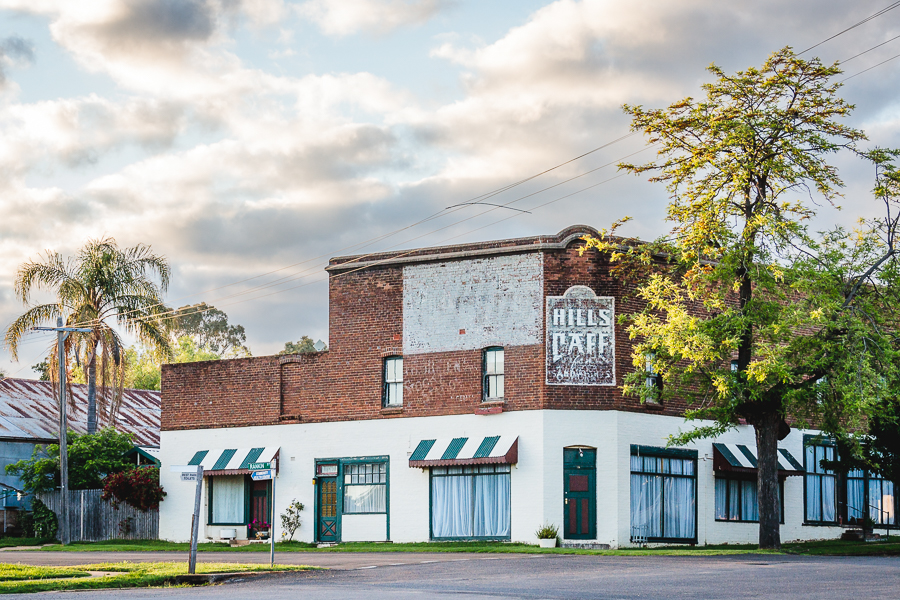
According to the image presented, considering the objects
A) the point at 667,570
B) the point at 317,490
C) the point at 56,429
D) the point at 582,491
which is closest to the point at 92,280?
the point at 56,429

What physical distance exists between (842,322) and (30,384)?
38.8 meters

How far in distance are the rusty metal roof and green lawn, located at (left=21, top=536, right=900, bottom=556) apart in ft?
35.3

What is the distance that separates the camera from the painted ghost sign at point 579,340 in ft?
110

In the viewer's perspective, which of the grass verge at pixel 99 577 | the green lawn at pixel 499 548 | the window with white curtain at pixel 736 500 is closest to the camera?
the grass verge at pixel 99 577

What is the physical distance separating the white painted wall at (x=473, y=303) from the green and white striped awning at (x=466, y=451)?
Answer: 9.45ft

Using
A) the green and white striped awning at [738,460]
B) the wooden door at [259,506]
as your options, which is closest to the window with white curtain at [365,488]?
the wooden door at [259,506]

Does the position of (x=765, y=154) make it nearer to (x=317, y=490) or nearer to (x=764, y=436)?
(x=764, y=436)

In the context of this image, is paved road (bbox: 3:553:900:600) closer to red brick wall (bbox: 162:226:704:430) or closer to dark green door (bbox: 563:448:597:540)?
dark green door (bbox: 563:448:597:540)

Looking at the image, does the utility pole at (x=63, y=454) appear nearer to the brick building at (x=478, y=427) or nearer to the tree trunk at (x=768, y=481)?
the brick building at (x=478, y=427)

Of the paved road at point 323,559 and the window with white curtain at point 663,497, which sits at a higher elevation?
the window with white curtain at point 663,497

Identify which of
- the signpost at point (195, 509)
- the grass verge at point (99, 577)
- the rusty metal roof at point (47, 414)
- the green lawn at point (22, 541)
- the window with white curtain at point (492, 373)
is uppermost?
the window with white curtain at point (492, 373)

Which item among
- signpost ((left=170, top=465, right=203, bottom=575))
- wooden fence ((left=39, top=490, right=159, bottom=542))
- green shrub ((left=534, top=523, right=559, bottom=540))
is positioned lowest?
wooden fence ((left=39, top=490, right=159, bottom=542))

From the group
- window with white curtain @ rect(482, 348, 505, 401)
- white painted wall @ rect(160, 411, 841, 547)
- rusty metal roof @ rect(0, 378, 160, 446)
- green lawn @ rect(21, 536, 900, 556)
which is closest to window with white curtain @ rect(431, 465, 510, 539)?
white painted wall @ rect(160, 411, 841, 547)

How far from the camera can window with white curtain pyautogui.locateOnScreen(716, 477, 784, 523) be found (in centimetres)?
3659
